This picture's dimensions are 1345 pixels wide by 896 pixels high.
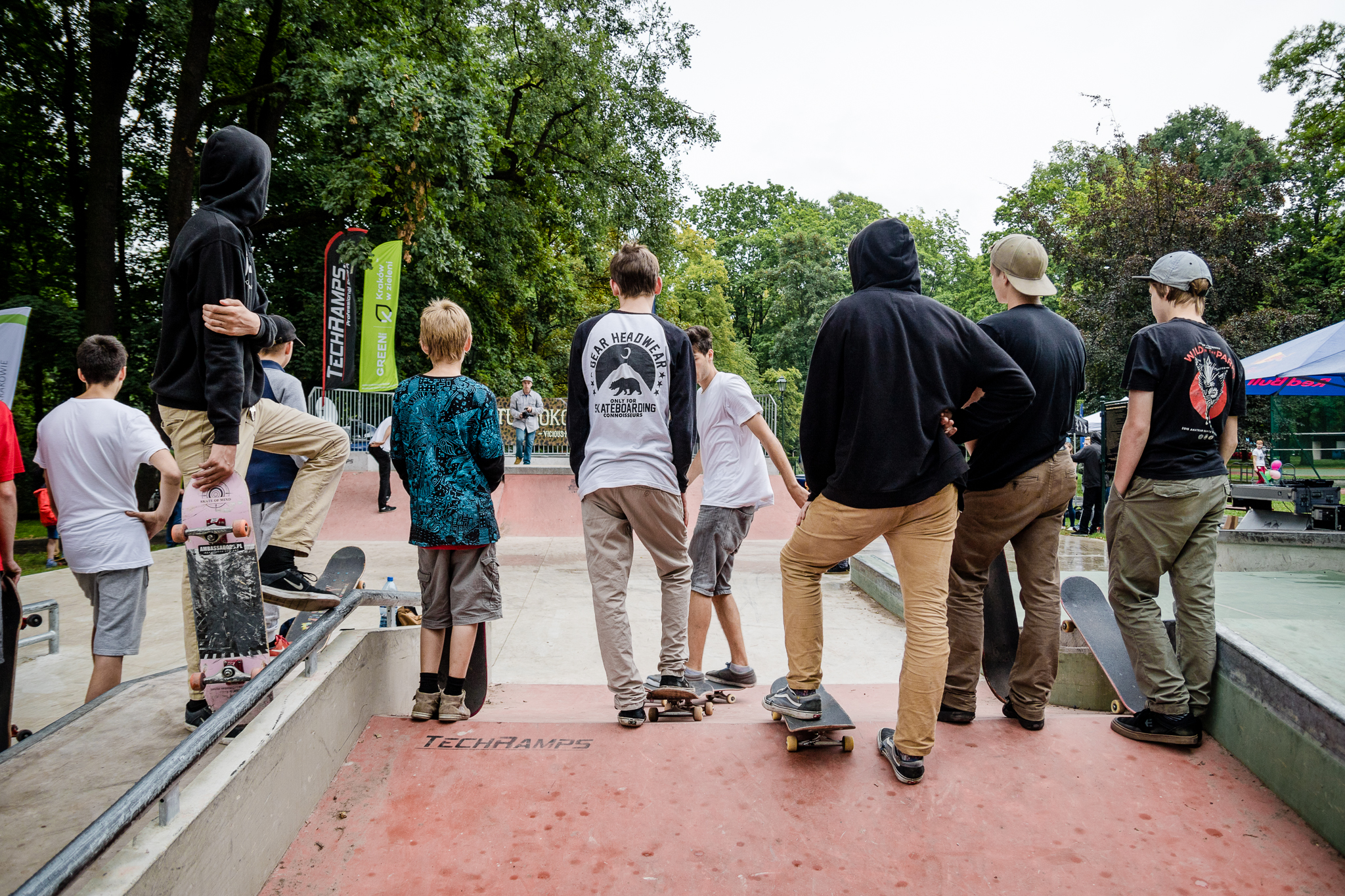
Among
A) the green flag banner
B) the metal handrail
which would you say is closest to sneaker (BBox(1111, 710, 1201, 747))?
the metal handrail

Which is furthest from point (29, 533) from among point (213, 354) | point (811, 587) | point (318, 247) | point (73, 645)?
point (811, 587)

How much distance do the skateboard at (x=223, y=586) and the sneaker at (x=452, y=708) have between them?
686mm

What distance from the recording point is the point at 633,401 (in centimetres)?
308

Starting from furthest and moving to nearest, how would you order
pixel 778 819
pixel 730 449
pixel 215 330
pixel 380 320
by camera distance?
pixel 380 320, pixel 730 449, pixel 215 330, pixel 778 819

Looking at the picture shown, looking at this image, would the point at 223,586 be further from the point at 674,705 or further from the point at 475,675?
the point at 674,705

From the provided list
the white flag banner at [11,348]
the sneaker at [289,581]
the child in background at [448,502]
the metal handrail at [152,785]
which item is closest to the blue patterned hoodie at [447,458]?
the child in background at [448,502]

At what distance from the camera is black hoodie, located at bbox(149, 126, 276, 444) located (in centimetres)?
269

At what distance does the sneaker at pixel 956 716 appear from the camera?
306 cm

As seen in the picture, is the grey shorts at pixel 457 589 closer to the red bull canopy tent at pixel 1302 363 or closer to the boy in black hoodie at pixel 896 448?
the boy in black hoodie at pixel 896 448

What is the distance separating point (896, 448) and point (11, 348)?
825 centimetres

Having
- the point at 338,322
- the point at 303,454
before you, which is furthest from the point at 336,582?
the point at 338,322

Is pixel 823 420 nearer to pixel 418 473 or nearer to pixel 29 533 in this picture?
pixel 418 473

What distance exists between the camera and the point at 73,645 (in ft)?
17.7

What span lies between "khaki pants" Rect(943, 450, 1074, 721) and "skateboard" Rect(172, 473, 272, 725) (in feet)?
8.85
